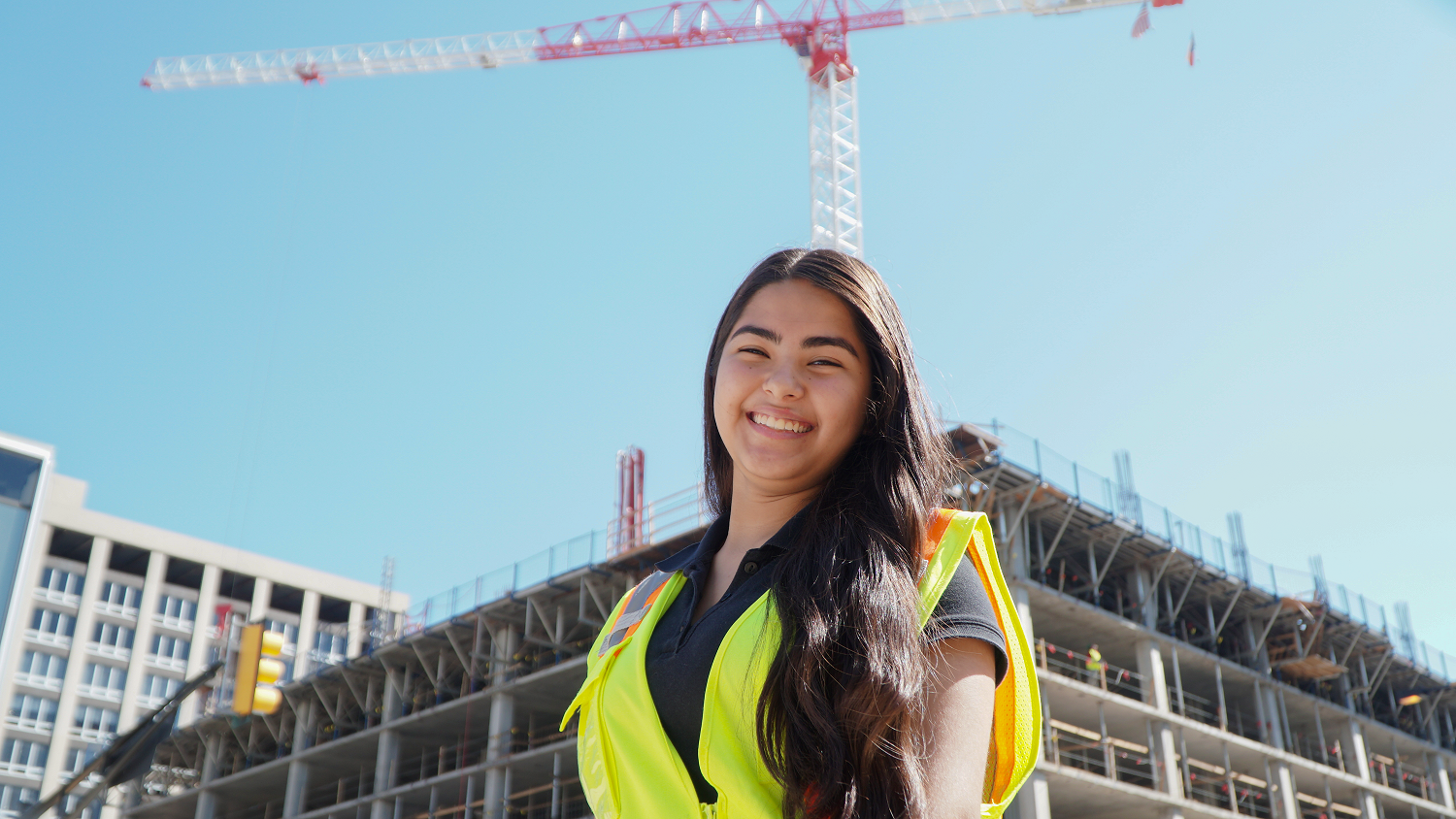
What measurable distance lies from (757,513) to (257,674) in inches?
343

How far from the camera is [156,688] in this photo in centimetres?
Result: 6469

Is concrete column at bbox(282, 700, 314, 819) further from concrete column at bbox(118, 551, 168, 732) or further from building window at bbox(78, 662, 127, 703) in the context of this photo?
building window at bbox(78, 662, 127, 703)

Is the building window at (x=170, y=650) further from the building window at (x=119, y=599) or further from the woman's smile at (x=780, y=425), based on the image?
the woman's smile at (x=780, y=425)

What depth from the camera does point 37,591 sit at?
6044 centimetres

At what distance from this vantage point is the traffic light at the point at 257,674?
30.2 ft

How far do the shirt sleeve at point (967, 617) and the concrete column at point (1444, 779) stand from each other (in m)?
48.2

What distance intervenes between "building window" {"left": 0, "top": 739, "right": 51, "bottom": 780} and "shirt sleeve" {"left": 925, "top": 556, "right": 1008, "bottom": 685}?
70.3 metres

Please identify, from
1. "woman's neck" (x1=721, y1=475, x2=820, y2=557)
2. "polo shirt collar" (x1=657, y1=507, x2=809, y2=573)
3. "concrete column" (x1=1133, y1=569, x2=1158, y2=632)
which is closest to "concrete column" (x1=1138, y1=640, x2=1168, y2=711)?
"concrete column" (x1=1133, y1=569, x2=1158, y2=632)

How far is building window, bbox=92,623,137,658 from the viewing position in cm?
Answer: 6228

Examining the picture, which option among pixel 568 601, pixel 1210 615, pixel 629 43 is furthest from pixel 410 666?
pixel 629 43

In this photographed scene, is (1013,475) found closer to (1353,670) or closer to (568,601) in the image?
(568,601)

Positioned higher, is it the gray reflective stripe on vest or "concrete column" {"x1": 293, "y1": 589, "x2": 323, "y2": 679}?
"concrete column" {"x1": 293, "y1": 589, "x2": 323, "y2": 679}

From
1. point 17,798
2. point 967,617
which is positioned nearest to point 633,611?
point 967,617

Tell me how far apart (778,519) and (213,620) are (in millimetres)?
73365
